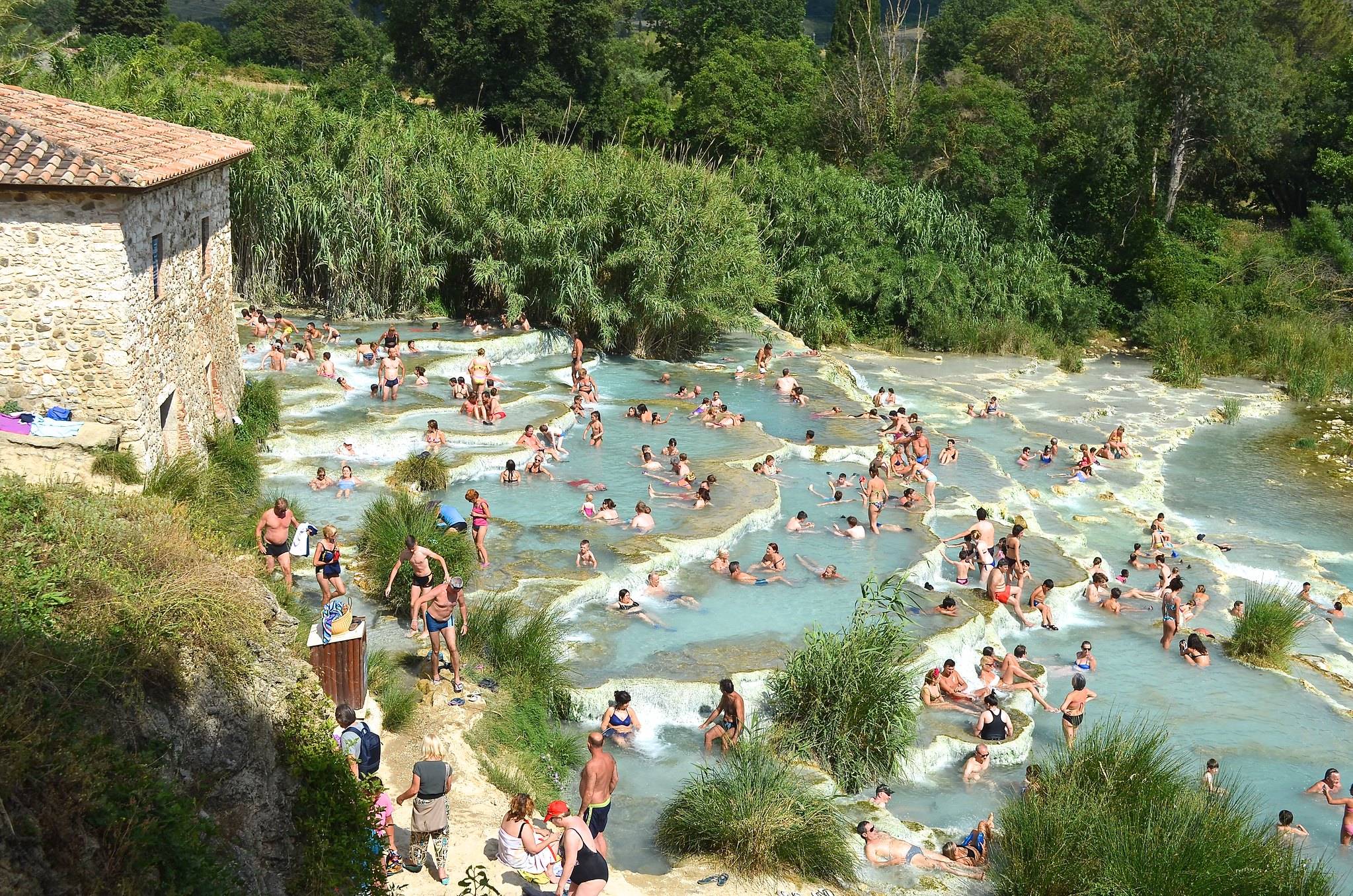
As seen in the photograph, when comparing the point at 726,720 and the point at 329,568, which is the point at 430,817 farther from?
the point at 329,568

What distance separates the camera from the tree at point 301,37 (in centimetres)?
7138

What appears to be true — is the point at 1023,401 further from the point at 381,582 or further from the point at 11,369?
the point at 11,369

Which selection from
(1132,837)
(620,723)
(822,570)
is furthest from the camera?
(822,570)

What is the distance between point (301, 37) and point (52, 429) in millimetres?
68276

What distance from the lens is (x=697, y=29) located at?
54844mm

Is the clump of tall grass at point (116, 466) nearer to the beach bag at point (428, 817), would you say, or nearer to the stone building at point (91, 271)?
the stone building at point (91, 271)

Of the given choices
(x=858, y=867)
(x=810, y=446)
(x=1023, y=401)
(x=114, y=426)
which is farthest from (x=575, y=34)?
(x=858, y=867)

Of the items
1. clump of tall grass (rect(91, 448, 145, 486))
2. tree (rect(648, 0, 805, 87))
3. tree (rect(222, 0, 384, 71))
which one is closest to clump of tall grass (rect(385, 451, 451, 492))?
clump of tall grass (rect(91, 448, 145, 486))

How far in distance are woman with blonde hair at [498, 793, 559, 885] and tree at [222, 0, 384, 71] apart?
64.8 m

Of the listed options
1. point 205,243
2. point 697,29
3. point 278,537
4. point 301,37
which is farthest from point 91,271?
point 301,37

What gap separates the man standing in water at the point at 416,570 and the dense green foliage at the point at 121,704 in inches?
106

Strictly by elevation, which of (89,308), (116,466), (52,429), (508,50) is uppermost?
(508,50)

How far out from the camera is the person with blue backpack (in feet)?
32.9

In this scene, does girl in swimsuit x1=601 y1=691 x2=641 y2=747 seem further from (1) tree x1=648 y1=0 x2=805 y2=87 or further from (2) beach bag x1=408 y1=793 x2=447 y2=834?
(1) tree x1=648 y1=0 x2=805 y2=87
